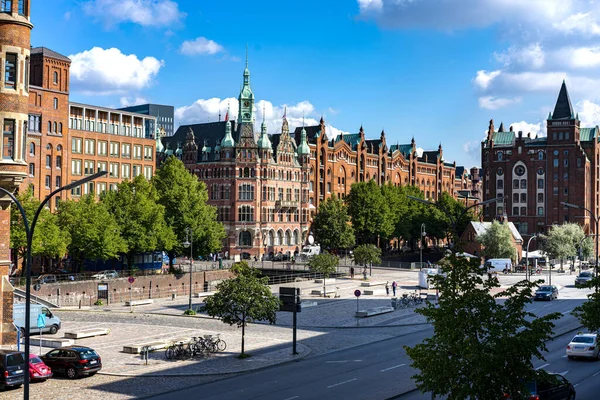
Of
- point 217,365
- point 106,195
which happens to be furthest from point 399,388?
point 106,195

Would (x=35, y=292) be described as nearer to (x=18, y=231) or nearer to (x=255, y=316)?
(x=18, y=231)

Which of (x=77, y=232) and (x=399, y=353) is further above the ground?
(x=77, y=232)

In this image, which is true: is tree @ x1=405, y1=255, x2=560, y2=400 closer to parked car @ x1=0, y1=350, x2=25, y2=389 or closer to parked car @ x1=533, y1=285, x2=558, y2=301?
parked car @ x1=0, y1=350, x2=25, y2=389

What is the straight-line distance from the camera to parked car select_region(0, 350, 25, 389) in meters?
30.5

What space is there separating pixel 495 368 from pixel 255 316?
68.6 feet

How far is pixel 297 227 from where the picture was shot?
12662 centimetres

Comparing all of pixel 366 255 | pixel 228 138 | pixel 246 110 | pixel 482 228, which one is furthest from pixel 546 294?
pixel 246 110

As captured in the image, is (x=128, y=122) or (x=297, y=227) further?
(x=297, y=227)

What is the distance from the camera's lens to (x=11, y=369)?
30.8m

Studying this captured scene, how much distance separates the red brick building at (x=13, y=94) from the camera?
35.7m

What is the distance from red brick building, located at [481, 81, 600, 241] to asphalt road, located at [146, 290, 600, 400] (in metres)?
108

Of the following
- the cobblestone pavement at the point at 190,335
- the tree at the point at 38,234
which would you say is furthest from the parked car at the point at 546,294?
the tree at the point at 38,234

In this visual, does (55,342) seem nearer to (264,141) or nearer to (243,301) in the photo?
(243,301)

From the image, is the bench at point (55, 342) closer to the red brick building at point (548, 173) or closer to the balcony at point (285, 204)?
the balcony at point (285, 204)
